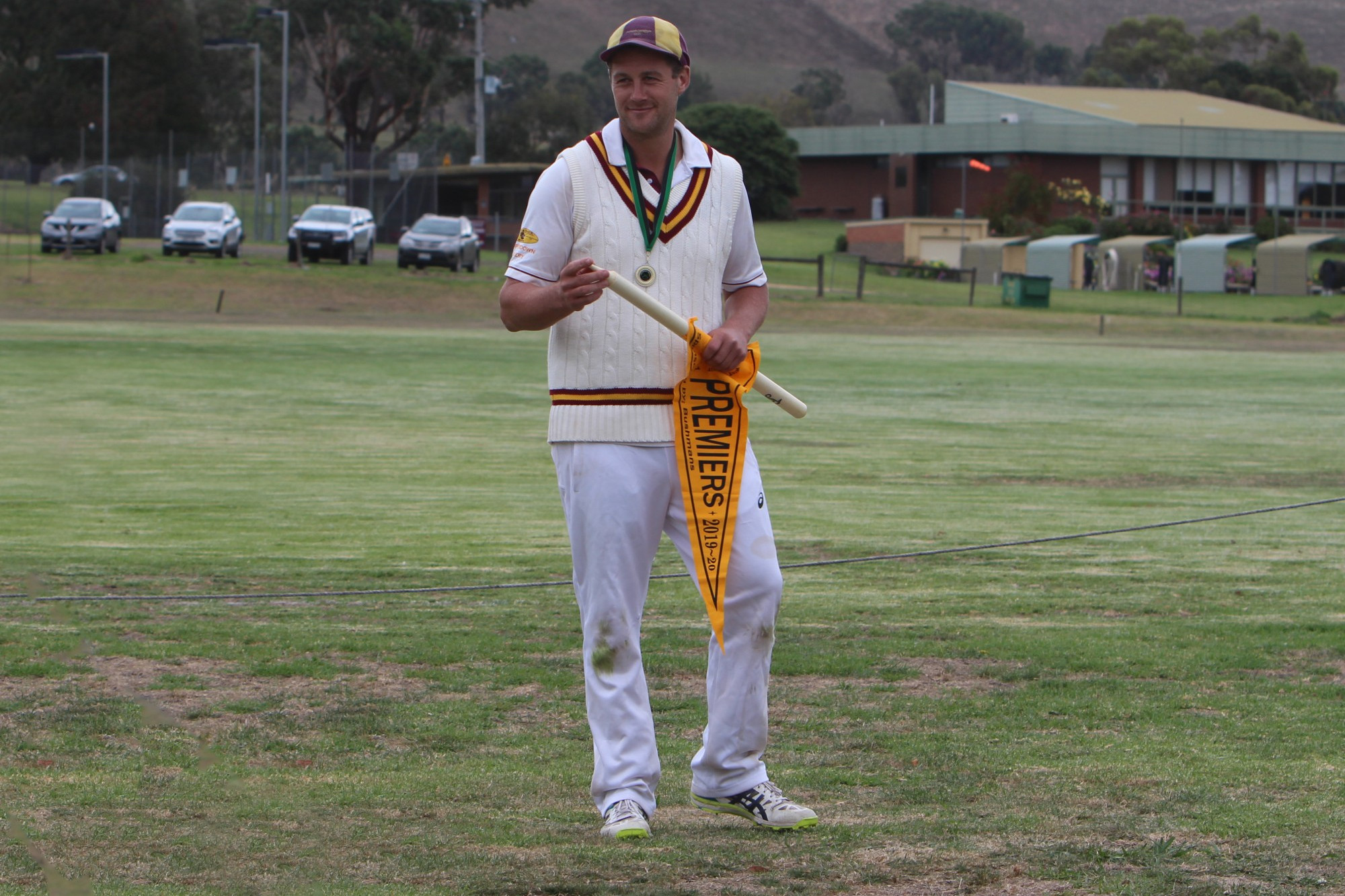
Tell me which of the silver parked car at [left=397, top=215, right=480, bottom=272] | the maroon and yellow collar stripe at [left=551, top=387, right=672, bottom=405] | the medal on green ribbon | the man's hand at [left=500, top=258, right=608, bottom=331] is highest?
the silver parked car at [left=397, top=215, right=480, bottom=272]

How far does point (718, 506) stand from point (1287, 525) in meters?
8.25

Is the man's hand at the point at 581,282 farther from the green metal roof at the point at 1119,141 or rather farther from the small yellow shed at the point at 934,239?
the green metal roof at the point at 1119,141

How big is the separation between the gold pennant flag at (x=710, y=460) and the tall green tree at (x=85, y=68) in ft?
290

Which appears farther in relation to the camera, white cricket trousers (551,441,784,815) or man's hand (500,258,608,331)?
white cricket trousers (551,441,784,815)

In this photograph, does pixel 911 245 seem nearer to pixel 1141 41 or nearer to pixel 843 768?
pixel 843 768

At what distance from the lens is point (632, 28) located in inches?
197

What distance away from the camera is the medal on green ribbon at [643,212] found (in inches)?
199

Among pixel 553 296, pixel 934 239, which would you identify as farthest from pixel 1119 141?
pixel 553 296

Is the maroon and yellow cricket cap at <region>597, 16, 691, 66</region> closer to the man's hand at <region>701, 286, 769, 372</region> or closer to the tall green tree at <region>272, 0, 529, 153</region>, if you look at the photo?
the man's hand at <region>701, 286, 769, 372</region>

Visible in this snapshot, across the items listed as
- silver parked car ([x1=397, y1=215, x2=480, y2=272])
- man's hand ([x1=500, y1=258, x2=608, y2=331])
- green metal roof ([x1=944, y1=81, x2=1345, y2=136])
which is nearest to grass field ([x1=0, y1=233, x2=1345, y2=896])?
man's hand ([x1=500, y1=258, x2=608, y2=331])

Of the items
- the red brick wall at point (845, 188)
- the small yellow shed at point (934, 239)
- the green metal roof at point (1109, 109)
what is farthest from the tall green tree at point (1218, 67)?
the small yellow shed at point (934, 239)

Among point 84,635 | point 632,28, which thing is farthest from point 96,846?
point 84,635

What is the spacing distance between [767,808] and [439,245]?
45.9 metres

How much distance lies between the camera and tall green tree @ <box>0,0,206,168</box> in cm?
8912
